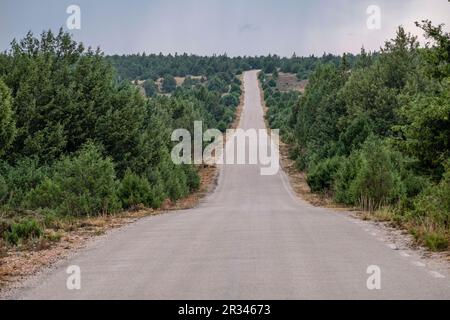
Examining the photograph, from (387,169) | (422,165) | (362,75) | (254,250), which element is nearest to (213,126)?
(362,75)

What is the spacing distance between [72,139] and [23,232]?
21694 mm

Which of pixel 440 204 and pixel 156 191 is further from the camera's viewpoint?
pixel 156 191

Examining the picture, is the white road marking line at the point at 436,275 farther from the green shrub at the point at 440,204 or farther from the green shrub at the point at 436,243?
the green shrub at the point at 440,204

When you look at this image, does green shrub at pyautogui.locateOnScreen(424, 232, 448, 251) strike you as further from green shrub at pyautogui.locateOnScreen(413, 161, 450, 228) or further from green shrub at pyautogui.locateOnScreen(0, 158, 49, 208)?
green shrub at pyautogui.locateOnScreen(0, 158, 49, 208)

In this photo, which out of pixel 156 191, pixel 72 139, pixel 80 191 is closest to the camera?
pixel 80 191

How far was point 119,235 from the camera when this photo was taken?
1700cm

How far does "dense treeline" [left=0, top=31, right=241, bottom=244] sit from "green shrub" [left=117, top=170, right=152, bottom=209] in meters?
0.05

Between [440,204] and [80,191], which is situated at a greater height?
[440,204]

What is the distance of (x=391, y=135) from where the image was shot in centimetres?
4391

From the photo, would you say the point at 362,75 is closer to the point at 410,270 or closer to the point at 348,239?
the point at 348,239

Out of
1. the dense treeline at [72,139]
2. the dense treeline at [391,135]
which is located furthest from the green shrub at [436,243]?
the dense treeline at [72,139]

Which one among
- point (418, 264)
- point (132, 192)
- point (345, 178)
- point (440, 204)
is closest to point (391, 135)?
point (345, 178)

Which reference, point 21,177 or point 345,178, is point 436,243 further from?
point 21,177

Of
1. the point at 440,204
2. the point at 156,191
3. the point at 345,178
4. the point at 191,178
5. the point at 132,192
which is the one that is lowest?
the point at 191,178
